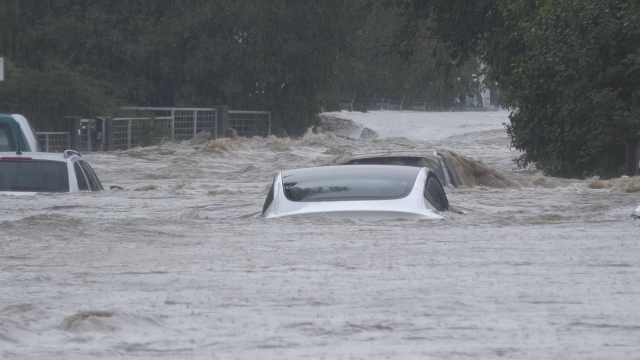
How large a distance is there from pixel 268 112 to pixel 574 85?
21.7 m

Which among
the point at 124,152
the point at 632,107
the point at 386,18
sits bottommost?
the point at 124,152

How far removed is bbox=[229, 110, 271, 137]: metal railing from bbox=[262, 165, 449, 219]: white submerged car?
26.3 m

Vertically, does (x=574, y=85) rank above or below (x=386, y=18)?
below

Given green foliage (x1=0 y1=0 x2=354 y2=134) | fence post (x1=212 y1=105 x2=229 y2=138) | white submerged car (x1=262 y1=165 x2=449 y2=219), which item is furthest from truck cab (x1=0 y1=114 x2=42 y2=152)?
green foliage (x1=0 y1=0 x2=354 y2=134)

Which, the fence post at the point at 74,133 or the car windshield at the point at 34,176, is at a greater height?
the car windshield at the point at 34,176

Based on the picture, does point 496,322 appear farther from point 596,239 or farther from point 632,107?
point 632,107

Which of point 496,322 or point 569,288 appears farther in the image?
point 569,288

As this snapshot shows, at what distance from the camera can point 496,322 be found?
4.81 meters

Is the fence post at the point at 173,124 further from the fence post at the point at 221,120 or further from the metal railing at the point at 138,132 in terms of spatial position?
the fence post at the point at 221,120

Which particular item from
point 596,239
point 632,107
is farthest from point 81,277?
point 632,107

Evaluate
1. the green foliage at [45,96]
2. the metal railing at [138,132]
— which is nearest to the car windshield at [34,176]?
the metal railing at [138,132]

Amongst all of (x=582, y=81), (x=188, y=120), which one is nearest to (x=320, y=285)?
(x=582, y=81)

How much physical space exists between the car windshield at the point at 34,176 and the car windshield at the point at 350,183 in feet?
11.6

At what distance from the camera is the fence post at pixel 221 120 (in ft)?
110
